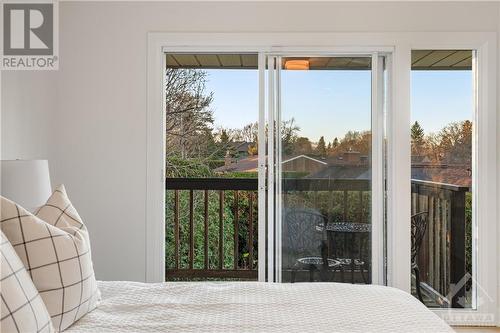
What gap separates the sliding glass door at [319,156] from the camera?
11.3 ft

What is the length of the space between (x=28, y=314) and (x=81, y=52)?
2.60m

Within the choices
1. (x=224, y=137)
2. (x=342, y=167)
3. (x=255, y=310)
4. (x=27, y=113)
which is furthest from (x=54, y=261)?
(x=224, y=137)

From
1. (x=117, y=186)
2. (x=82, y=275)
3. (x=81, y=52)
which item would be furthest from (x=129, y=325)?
(x=81, y=52)

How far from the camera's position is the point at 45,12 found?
3346 millimetres

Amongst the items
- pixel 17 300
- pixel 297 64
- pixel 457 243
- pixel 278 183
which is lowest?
pixel 457 243

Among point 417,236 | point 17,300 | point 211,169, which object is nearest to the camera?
point 17,300

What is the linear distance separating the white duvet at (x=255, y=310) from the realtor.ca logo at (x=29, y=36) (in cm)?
180

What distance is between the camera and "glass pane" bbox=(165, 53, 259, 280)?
4.82m

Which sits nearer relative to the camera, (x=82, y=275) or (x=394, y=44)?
(x=82, y=275)

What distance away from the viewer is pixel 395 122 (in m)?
3.40

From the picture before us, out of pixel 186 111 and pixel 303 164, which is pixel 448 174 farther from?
pixel 186 111

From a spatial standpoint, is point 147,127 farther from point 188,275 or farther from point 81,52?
point 188,275

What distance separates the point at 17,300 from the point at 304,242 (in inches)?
98.2

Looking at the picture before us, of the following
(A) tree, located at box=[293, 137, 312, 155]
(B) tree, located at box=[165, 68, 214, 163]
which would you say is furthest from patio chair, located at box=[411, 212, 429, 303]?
(B) tree, located at box=[165, 68, 214, 163]
